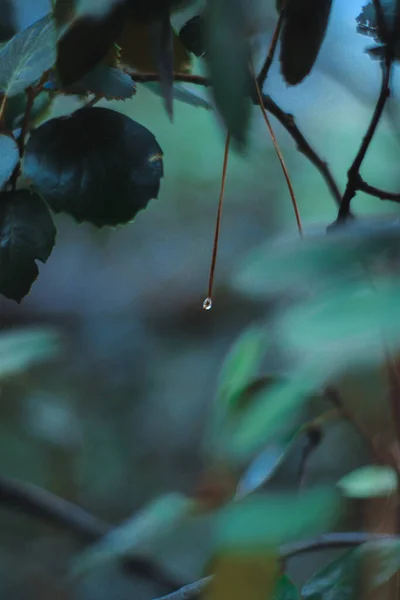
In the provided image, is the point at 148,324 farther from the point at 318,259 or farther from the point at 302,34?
the point at 318,259

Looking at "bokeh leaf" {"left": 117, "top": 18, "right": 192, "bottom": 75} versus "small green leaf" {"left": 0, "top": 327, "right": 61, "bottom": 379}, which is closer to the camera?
"bokeh leaf" {"left": 117, "top": 18, "right": 192, "bottom": 75}

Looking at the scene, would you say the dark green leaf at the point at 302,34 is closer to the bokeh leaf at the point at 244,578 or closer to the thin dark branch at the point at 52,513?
the bokeh leaf at the point at 244,578

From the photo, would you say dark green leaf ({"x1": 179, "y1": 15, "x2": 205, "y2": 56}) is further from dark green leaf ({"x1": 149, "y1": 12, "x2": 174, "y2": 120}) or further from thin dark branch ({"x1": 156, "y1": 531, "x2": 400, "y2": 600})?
thin dark branch ({"x1": 156, "y1": 531, "x2": 400, "y2": 600})

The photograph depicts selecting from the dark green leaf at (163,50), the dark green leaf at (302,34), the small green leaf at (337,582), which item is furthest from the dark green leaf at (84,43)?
the small green leaf at (337,582)

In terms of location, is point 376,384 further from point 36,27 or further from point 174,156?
point 174,156

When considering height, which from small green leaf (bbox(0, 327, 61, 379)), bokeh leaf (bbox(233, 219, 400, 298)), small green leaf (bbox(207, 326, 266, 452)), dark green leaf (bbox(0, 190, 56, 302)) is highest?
small green leaf (bbox(0, 327, 61, 379))

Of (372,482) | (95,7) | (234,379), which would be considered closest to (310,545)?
(372,482)

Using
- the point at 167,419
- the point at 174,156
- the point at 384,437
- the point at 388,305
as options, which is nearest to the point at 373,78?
the point at 384,437

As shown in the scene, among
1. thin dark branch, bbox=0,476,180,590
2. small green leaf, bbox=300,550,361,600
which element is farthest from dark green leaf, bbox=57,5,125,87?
thin dark branch, bbox=0,476,180,590
